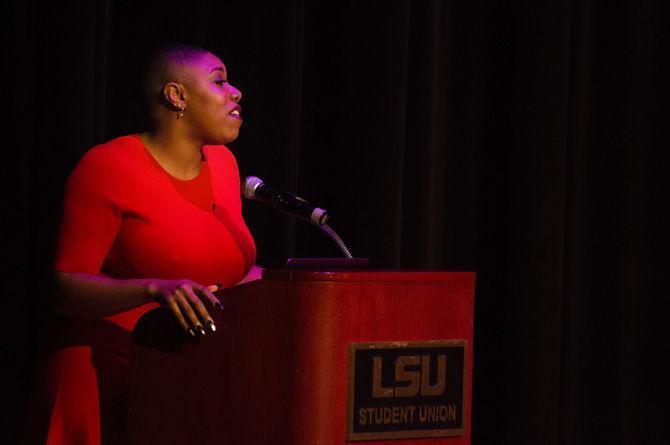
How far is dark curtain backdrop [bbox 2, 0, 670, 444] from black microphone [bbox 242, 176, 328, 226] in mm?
569

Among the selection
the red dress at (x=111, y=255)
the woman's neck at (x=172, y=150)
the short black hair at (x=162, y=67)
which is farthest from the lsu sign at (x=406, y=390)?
the short black hair at (x=162, y=67)

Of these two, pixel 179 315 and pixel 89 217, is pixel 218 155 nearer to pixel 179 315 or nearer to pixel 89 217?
pixel 89 217

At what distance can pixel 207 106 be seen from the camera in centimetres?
197

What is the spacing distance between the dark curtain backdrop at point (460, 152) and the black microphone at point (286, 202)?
569 mm

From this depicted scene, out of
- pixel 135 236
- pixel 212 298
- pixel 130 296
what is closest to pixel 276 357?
pixel 212 298

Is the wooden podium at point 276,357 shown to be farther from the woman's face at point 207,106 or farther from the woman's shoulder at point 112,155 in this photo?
the woman's face at point 207,106

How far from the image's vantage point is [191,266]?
1.89 m

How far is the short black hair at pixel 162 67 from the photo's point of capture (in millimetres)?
1972

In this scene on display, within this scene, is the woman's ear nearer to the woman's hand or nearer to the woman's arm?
the woman's arm

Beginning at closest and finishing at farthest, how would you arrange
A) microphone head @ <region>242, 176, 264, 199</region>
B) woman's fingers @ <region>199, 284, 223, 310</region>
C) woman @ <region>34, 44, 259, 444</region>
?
woman's fingers @ <region>199, 284, 223, 310</region> → woman @ <region>34, 44, 259, 444</region> → microphone head @ <region>242, 176, 264, 199</region>

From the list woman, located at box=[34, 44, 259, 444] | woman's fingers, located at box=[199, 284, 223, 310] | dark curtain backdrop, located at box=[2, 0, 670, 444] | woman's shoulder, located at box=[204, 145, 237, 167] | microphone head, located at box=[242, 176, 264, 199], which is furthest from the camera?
dark curtain backdrop, located at box=[2, 0, 670, 444]

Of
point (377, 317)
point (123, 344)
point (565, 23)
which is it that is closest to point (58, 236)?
point (123, 344)

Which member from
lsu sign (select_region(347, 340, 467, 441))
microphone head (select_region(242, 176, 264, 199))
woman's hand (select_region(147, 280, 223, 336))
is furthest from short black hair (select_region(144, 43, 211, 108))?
lsu sign (select_region(347, 340, 467, 441))

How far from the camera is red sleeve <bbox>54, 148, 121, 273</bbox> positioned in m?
1.78
